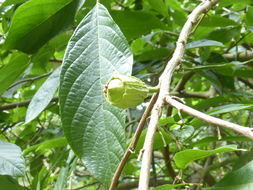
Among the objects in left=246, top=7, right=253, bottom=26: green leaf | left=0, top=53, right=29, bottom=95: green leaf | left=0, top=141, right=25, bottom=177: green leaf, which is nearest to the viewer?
left=0, top=141, right=25, bottom=177: green leaf

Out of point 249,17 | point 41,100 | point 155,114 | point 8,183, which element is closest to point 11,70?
point 41,100

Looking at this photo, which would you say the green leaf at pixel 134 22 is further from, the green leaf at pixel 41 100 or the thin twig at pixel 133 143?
the thin twig at pixel 133 143

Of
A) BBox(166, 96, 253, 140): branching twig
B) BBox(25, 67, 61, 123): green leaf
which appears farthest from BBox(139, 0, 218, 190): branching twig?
BBox(25, 67, 61, 123): green leaf

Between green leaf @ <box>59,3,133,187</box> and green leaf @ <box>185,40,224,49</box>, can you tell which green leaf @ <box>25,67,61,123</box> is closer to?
green leaf @ <box>59,3,133,187</box>

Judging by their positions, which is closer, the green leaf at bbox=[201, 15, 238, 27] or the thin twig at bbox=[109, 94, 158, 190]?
the thin twig at bbox=[109, 94, 158, 190]

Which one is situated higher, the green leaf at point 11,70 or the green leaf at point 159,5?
the green leaf at point 159,5

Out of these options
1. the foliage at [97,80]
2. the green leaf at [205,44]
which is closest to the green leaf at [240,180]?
the foliage at [97,80]
